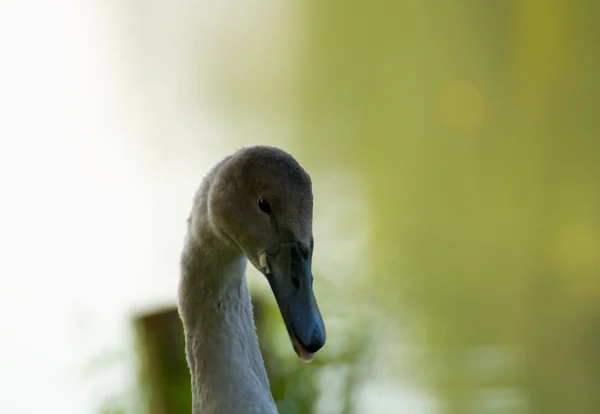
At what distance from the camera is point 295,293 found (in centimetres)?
65

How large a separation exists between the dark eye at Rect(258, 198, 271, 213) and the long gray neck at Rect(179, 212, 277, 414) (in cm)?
9

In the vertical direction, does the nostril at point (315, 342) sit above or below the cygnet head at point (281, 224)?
below

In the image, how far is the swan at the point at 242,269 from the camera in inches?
25.3

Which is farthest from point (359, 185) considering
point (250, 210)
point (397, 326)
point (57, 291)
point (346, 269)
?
point (250, 210)

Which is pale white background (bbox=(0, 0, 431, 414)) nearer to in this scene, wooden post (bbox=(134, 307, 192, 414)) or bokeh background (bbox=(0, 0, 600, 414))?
bokeh background (bbox=(0, 0, 600, 414))

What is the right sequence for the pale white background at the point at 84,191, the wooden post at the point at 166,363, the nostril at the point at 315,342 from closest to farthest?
the nostril at the point at 315,342, the wooden post at the point at 166,363, the pale white background at the point at 84,191

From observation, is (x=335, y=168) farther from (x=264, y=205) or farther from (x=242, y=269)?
(x=264, y=205)

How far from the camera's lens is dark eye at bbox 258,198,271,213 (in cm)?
65

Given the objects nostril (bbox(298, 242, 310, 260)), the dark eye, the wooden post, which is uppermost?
the dark eye

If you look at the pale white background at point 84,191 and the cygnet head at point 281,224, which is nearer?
the cygnet head at point 281,224

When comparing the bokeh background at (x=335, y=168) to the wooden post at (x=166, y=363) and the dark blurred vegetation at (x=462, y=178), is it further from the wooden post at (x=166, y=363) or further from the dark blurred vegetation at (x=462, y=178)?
the wooden post at (x=166, y=363)

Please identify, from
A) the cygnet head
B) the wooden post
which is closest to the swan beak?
the cygnet head

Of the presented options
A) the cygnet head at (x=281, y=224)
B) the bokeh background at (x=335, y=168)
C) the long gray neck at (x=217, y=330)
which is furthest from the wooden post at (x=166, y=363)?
the cygnet head at (x=281, y=224)

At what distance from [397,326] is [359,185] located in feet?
1.28
